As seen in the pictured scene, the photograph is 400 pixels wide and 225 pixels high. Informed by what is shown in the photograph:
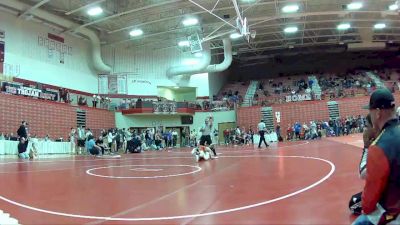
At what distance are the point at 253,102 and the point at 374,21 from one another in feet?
44.6

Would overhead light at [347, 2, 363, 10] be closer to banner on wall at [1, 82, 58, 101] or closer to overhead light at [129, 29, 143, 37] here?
overhead light at [129, 29, 143, 37]

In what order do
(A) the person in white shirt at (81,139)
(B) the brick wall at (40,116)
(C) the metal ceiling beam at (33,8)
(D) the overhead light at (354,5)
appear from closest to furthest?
(B) the brick wall at (40,116), (C) the metal ceiling beam at (33,8), (A) the person in white shirt at (81,139), (D) the overhead light at (354,5)

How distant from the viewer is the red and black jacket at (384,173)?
2.32 meters

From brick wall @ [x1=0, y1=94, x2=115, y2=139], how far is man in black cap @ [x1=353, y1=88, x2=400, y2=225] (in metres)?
22.8

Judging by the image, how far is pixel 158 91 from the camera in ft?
124

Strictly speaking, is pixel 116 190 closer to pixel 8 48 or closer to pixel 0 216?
pixel 0 216

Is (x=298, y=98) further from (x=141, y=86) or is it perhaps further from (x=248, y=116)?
(x=141, y=86)

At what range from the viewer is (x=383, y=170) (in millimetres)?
2301

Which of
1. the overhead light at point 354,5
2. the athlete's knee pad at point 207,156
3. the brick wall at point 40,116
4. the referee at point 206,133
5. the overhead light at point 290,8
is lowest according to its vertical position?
the athlete's knee pad at point 207,156

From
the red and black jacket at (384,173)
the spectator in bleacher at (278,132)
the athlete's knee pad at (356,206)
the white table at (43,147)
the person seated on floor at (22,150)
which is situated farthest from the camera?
the spectator in bleacher at (278,132)

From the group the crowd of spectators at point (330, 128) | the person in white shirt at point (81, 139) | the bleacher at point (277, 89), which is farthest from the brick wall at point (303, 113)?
the person in white shirt at point (81, 139)

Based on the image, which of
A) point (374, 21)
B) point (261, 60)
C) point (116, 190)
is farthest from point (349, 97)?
point (116, 190)

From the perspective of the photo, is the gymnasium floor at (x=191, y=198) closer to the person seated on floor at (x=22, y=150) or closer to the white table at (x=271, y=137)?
the person seated on floor at (x=22, y=150)

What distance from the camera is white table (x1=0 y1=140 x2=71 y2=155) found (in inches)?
730
